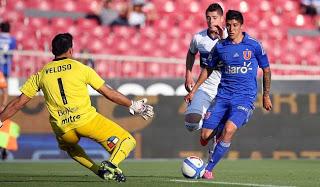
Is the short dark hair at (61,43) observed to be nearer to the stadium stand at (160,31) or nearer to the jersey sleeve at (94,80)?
the jersey sleeve at (94,80)

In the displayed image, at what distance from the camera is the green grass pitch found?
36.2ft

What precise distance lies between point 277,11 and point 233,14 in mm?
16897

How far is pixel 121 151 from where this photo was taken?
1066 cm

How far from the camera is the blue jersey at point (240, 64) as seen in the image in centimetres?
1230

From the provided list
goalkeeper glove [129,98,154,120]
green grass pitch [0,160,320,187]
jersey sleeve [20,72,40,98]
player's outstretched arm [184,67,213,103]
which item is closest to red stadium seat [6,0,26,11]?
green grass pitch [0,160,320,187]

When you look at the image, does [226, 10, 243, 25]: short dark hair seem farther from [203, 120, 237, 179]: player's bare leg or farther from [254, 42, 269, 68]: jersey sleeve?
[203, 120, 237, 179]: player's bare leg

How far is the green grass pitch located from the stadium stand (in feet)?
16.6

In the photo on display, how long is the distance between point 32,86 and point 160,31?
15.3 meters

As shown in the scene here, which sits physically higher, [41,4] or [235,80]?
[235,80]

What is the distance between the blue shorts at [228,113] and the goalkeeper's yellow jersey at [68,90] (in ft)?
7.42

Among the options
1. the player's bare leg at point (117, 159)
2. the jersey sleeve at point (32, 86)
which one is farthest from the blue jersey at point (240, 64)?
the jersey sleeve at point (32, 86)

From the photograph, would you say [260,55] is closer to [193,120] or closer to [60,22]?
[193,120]

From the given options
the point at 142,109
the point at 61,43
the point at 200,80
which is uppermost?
the point at 61,43

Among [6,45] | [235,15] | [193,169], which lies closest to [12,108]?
[193,169]
